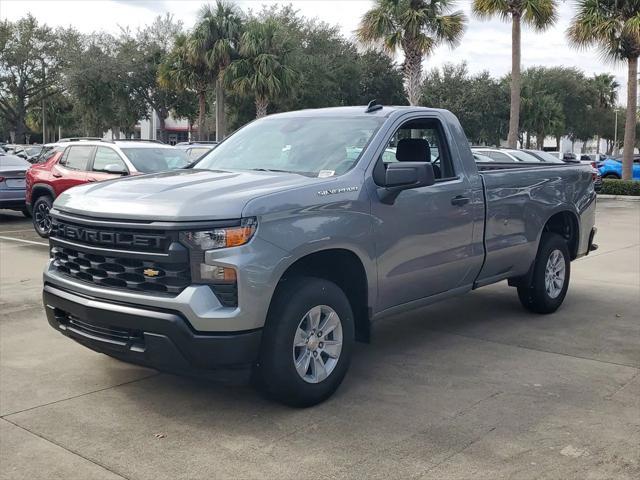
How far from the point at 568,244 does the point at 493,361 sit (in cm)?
246

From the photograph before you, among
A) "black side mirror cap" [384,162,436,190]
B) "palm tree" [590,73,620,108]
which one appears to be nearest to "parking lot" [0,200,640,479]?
"black side mirror cap" [384,162,436,190]

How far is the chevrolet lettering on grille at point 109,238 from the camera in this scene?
4.22 meters

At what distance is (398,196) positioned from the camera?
519cm

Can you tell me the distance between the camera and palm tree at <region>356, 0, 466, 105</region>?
85.4 feet

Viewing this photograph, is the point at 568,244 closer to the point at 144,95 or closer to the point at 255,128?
the point at 255,128

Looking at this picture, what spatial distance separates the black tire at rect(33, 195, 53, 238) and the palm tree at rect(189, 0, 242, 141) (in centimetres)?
1730

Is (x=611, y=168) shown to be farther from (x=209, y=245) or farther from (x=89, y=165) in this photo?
(x=209, y=245)

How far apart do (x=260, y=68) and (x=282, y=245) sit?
2650cm

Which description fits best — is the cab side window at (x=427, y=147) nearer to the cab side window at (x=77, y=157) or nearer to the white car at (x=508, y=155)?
the cab side window at (x=77, y=157)

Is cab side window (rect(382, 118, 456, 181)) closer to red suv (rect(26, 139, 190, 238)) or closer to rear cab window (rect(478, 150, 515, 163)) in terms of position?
red suv (rect(26, 139, 190, 238))

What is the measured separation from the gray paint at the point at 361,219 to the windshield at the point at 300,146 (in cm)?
12

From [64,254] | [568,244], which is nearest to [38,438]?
[64,254]

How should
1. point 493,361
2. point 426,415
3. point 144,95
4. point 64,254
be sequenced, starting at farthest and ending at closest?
point 144,95 → point 493,361 → point 64,254 → point 426,415

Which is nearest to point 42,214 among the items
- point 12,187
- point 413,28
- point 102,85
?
point 12,187
